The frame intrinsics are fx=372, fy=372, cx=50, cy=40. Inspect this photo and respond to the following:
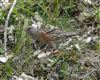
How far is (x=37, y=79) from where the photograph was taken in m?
2.70

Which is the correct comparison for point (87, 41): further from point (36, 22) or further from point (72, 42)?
point (36, 22)

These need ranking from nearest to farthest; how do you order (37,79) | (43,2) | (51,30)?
1. (37,79)
2. (51,30)
3. (43,2)

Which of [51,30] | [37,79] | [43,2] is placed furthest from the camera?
[43,2]

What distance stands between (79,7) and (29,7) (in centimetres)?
46

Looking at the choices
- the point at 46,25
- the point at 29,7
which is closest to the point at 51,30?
the point at 46,25

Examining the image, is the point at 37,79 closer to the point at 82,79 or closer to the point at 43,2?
the point at 82,79

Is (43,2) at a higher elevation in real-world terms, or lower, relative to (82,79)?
higher

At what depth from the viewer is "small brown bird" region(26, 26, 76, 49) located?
2.83 metres

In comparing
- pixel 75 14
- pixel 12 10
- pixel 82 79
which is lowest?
pixel 82 79

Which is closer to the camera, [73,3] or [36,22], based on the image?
[36,22]

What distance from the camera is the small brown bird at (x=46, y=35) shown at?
283cm

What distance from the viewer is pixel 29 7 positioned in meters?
3.07

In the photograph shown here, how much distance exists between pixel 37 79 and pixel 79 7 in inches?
33.8

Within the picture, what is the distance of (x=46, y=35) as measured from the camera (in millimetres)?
2820
